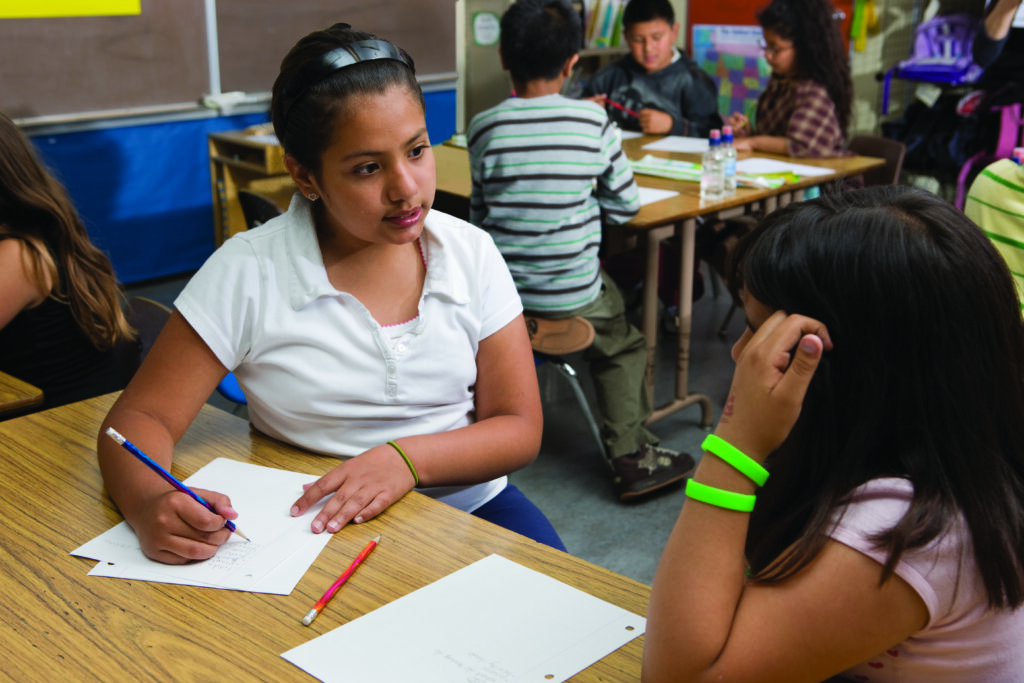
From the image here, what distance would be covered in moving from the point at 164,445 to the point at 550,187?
1.58m

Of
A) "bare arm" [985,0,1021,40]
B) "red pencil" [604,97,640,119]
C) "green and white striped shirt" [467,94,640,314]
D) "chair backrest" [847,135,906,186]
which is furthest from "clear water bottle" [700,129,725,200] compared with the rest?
"bare arm" [985,0,1021,40]

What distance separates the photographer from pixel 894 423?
Result: 0.82 metres

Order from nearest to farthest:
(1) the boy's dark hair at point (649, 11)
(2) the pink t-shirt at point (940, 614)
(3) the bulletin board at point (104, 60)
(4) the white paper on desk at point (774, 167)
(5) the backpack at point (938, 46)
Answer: (2) the pink t-shirt at point (940, 614), (4) the white paper on desk at point (774, 167), (1) the boy's dark hair at point (649, 11), (3) the bulletin board at point (104, 60), (5) the backpack at point (938, 46)

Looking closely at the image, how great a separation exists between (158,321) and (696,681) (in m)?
1.56

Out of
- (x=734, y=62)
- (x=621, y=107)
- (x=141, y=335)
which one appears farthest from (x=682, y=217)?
(x=734, y=62)

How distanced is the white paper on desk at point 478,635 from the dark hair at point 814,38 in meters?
3.03

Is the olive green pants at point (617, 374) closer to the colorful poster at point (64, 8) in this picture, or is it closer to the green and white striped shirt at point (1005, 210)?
the green and white striped shirt at point (1005, 210)

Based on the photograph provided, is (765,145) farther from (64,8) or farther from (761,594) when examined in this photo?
(761,594)

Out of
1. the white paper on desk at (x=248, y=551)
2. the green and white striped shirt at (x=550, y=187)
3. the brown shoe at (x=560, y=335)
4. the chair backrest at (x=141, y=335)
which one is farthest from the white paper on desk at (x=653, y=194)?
the white paper on desk at (x=248, y=551)

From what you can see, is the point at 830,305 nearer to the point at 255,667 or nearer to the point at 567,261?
the point at 255,667

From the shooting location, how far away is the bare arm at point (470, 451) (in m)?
1.18

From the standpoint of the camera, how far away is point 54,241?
75.9 inches

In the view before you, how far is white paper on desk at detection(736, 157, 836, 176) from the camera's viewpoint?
11.0 ft

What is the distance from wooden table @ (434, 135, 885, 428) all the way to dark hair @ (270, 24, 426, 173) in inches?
62.6
